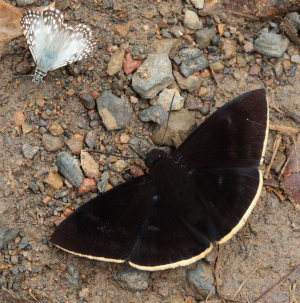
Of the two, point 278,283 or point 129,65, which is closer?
point 278,283

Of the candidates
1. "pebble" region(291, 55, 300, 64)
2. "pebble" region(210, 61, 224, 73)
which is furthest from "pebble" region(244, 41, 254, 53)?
"pebble" region(291, 55, 300, 64)

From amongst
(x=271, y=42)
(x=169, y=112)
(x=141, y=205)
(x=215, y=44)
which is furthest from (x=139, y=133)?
(x=271, y=42)

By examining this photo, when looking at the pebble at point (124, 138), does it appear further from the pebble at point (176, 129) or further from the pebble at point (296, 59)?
the pebble at point (296, 59)

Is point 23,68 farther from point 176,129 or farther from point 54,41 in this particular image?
point 176,129

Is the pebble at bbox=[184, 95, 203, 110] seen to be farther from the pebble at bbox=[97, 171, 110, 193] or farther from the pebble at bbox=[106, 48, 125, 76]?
the pebble at bbox=[97, 171, 110, 193]

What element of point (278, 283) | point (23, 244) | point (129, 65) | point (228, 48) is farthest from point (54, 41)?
point (278, 283)

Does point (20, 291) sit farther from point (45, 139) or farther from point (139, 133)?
point (139, 133)
